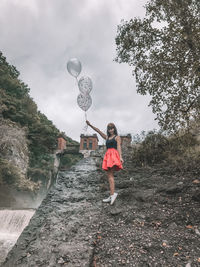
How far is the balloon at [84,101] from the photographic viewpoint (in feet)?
15.8

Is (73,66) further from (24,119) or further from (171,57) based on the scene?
(24,119)

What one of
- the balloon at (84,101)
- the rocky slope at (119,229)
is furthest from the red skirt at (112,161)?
the balloon at (84,101)

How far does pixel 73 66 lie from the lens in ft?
17.2

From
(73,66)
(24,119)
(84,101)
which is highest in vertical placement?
(24,119)

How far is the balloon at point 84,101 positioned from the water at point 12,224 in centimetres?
773

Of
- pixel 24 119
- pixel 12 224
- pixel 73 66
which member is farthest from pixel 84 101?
pixel 24 119

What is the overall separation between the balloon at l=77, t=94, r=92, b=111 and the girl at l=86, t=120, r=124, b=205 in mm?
946

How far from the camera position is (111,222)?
10.6ft

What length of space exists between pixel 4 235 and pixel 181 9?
480 inches

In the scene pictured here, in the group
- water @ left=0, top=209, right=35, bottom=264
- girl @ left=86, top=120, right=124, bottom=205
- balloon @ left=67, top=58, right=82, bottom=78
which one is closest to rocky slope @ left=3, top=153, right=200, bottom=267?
girl @ left=86, top=120, right=124, bottom=205

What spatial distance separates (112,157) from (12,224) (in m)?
9.52

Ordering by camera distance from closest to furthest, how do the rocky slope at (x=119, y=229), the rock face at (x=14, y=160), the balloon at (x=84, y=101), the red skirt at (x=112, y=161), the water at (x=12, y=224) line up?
A: the rocky slope at (x=119, y=229) → the red skirt at (x=112, y=161) → the balloon at (x=84, y=101) → the water at (x=12, y=224) → the rock face at (x=14, y=160)

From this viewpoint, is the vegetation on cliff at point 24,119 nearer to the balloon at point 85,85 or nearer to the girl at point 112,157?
the balloon at point 85,85

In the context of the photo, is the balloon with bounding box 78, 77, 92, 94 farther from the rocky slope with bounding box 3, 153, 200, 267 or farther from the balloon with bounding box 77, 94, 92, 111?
the rocky slope with bounding box 3, 153, 200, 267
